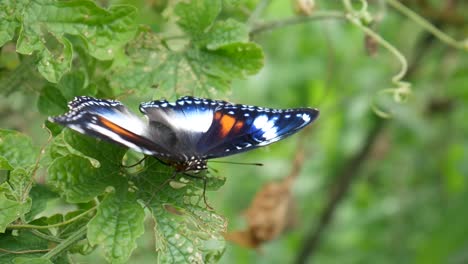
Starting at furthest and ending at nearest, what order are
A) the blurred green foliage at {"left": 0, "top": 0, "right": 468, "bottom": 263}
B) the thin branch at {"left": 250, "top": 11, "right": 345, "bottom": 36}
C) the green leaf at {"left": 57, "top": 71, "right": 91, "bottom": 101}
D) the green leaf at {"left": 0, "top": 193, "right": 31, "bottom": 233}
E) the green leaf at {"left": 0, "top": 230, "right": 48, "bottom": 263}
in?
1. the blurred green foliage at {"left": 0, "top": 0, "right": 468, "bottom": 263}
2. the thin branch at {"left": 250, "top": 11, "right": 345, "bottom": 36}
3. the green leaf at {"left": 57, "top": 71, "right": 91, "bottom": 101}
4. the green leaf at {"left": 0, "top": 230, "right": 48, "bottom": 263}
5. the green leaf at {"left": 0, "top": 193, "right": 31, "bottom": 233}

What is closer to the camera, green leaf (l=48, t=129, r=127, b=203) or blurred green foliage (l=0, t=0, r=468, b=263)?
A: green leaf (l=48, t=129, r=127, b=203)

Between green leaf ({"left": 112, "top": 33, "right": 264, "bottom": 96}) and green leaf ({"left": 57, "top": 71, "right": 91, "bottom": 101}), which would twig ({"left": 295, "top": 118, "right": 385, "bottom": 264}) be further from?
green leaf ({"left": 57, "top": 71, "right": 91, "bottom": 101})

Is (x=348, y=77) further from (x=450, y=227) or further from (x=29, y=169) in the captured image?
(x=29, y=169)

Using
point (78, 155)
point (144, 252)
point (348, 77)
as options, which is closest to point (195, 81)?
point (78, 155)

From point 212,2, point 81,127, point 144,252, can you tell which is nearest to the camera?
point 81,127

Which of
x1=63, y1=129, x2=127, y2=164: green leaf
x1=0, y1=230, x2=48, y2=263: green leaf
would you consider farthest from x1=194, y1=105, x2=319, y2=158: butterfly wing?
x1=0, y1=230, x2=48, y2=263: green leaf

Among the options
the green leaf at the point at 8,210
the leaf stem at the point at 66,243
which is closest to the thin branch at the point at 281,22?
the leaf stem at the point at 66,243

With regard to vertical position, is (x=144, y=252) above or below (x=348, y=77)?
below
